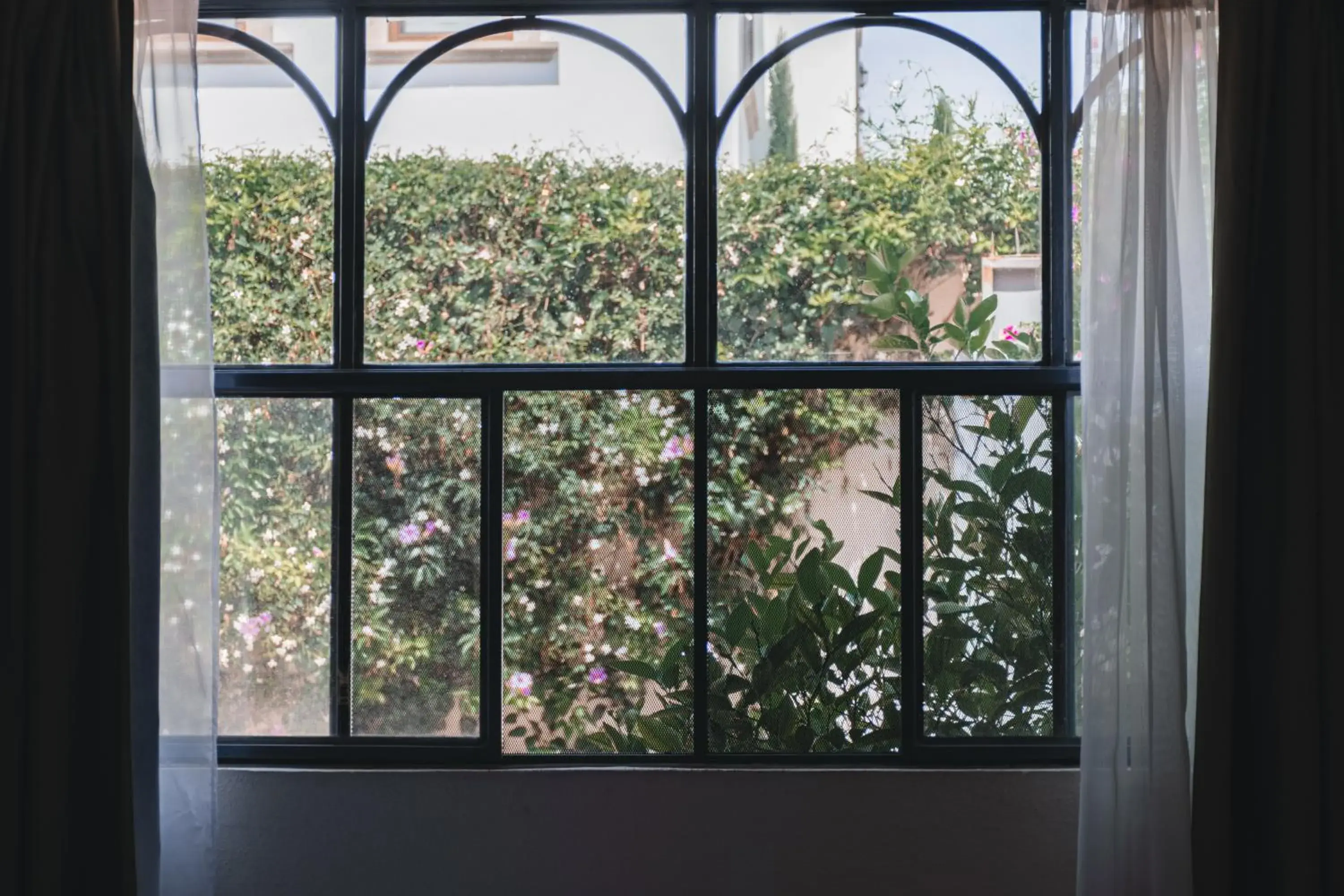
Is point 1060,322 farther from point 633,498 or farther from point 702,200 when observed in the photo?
point 633,498

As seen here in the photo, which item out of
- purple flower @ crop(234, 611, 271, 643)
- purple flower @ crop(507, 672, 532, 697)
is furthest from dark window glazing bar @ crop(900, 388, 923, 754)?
purple flower @ crop(234, 611, 271, 643)

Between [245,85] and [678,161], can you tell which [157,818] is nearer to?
[245,85]

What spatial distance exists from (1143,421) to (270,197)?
211 centimetres

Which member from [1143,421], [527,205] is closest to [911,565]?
[1143,421]

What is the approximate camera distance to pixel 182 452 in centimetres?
227

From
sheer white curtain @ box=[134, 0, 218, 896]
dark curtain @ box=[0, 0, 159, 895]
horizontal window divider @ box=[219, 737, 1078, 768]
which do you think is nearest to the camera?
dark curtain @ box=[0, 0, 159, 895]

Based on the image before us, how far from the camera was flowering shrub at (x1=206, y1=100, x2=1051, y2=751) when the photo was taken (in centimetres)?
246

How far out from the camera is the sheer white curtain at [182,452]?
7.39ft

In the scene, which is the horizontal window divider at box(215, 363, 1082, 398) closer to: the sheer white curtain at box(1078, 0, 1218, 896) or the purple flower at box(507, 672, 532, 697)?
the sheer white curtain at box(1078, 0, 1218, 896)

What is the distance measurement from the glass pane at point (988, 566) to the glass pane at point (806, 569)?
0.09 m

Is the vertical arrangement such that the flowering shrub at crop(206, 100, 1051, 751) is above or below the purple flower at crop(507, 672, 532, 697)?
above

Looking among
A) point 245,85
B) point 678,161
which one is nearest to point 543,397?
point 678,161

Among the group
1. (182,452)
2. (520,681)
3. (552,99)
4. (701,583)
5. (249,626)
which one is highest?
(552,99)

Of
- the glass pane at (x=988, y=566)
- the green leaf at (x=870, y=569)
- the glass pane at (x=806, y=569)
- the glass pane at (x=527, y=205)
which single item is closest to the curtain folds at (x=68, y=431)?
the glass pane at (x=527, y=205)
